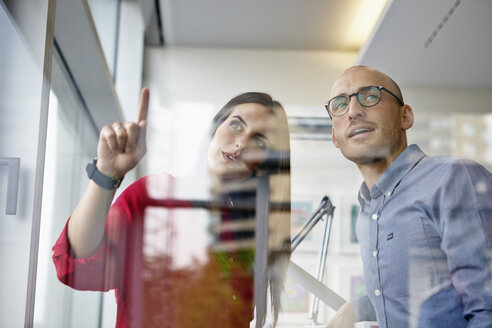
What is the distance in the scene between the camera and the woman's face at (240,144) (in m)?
0.95

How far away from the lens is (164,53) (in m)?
1.05

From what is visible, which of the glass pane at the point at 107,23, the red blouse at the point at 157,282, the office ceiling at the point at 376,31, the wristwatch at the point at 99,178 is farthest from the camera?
the glass pane at the point at 107,23

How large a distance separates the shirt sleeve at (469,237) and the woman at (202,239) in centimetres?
28

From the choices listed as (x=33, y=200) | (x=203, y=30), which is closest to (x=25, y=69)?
(x=33, y=200)

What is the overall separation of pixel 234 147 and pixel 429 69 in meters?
0.42

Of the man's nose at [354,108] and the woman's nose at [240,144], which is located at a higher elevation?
the man's nose at [354,108]

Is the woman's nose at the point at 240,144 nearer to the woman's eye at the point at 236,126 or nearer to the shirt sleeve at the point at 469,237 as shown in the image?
the woman's eye at the point at 236,126

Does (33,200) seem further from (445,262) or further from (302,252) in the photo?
(445,262)

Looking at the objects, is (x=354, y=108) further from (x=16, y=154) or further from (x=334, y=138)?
(x=16, y=154)

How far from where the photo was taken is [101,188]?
2.57 feet

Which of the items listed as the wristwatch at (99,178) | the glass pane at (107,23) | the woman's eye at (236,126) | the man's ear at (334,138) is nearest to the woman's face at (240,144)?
the woman's eye at (236,126)

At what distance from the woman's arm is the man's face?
1.21 feet

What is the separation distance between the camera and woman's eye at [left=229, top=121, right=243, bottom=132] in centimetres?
96

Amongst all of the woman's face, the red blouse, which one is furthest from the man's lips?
the red blouse
